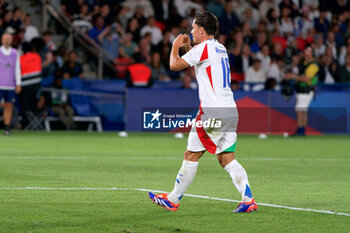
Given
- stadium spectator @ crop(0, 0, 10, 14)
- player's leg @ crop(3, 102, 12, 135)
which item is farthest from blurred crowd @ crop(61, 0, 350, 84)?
player's leg @ crop(3, 102, 12, 135)

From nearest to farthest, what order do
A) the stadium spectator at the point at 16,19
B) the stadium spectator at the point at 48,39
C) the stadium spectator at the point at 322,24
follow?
the stadium spectator at the point at 48,39 → the stadium spectator at the point at 16,19 → the stadium spectator at the point at 322,24

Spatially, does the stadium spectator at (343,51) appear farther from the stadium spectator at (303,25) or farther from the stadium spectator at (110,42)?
the stadium spectator at (110,42)

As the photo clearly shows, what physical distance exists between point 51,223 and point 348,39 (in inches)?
924

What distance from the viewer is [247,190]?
8125 mm

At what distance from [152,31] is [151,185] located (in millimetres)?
15633

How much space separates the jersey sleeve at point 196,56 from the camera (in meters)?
8.03

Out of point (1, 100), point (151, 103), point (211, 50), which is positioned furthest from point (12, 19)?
point (211, 50)

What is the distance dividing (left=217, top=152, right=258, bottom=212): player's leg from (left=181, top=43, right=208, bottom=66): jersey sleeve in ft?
3.21

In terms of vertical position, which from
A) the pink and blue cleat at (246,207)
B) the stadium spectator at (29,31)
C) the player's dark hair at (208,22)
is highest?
the player's dark hair at (208,22)

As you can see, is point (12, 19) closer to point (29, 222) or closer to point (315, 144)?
point (315, 144)

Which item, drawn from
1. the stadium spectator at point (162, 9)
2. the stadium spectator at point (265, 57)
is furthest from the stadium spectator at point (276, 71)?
the stadium spectator at point (162, 9)

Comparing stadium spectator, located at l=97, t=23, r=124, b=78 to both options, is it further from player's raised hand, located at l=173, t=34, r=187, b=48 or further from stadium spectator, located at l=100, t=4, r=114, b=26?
player's raised hand, located at l=173, t=34, r=187, b=48

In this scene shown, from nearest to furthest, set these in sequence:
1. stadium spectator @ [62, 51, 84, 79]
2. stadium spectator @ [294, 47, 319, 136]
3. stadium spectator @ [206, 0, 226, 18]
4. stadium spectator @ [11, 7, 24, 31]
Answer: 1. stadium spectator @ [294, 47, 319, 136]
2. stadium spectator @ [62, 51, 84, 79]
3. stadium spectator @ [11, 7, 24, 31]
4. stadium spectator @ [206, 0, 226, 18]

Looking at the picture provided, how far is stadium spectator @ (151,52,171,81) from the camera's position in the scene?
24531 millimetres
